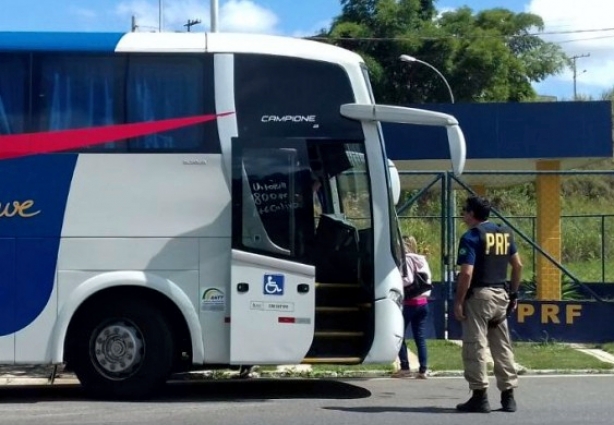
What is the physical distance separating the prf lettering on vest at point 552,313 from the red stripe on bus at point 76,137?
654 cm

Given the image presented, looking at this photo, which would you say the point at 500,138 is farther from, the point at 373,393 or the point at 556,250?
the point at 373,393

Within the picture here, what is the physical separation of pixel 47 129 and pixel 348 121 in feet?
9.53

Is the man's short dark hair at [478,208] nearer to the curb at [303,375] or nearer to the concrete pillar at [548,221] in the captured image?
the curb at [303,375]

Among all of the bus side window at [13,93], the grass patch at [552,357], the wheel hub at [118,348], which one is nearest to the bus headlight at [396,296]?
the wheel hub at [118,348]

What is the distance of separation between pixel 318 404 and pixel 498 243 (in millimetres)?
2327

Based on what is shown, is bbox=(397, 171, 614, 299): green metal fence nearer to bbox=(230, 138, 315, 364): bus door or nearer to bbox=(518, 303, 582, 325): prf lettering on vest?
bbox=(518, 303, 582, 325): prf lettering on vest

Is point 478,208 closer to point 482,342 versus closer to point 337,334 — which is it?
point 482,342

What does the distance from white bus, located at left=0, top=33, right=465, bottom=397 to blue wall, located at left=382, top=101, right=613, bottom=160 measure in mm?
8339

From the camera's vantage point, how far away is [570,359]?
13742 millimetres

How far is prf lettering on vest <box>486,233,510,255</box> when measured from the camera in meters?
9.90

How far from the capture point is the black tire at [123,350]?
10523mm

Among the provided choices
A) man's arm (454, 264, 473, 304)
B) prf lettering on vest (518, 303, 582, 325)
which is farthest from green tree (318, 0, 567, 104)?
man's arm (454, 264, 473, 304)

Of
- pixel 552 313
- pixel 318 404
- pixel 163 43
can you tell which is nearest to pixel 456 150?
pixel 318 404

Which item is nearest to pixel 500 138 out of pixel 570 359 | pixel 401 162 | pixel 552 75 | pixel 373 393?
pixel 401 162
